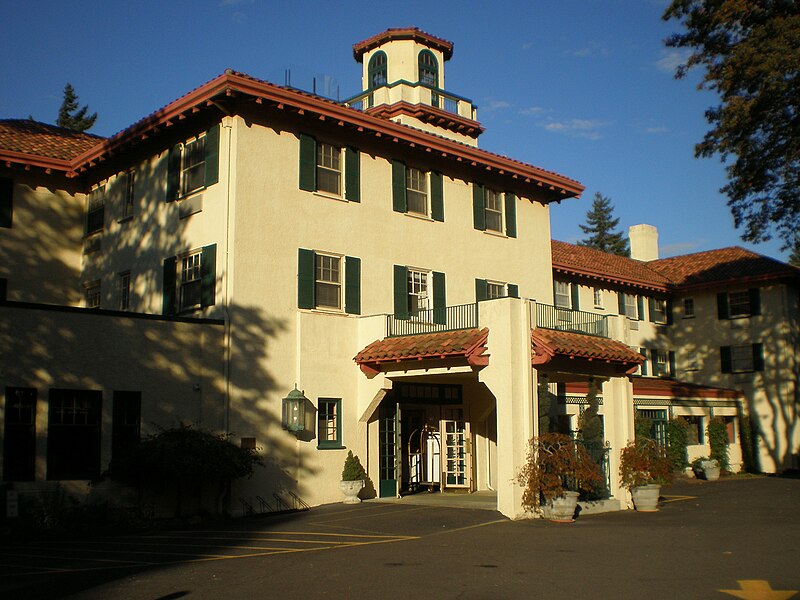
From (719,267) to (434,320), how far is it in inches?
886

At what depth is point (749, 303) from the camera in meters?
38.6

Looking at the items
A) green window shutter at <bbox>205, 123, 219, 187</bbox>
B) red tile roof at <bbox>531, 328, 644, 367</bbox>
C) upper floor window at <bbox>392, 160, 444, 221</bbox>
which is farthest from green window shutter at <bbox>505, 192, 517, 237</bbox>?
green window shutter at <bbox>205, 123, 219, 187</bbox>

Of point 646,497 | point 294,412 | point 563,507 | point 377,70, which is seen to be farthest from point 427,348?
point 377,70

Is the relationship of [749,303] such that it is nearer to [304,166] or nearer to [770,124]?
[770,124]

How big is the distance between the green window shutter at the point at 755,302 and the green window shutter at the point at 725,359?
6.47 feet

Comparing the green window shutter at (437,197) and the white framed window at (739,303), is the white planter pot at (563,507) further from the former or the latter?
the white framed window at (739,303)

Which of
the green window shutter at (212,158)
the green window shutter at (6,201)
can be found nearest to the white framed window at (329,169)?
the green window shutter at (212,158)

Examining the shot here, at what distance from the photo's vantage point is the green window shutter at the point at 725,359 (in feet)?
127

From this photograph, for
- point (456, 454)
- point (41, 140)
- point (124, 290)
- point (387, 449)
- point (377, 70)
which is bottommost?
point (456, 454)

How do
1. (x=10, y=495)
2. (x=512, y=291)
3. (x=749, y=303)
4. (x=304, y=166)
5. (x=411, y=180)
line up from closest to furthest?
(x=10, y=495) → (x=304, y=166) → (x=411, y=180) → (x=512, y=291) → (x=749, y=303)

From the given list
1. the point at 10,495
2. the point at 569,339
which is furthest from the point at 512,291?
the point at 10,495

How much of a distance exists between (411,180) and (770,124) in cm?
1041

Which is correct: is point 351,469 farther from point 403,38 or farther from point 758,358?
point 758,358

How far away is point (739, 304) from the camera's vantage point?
1535 inches
